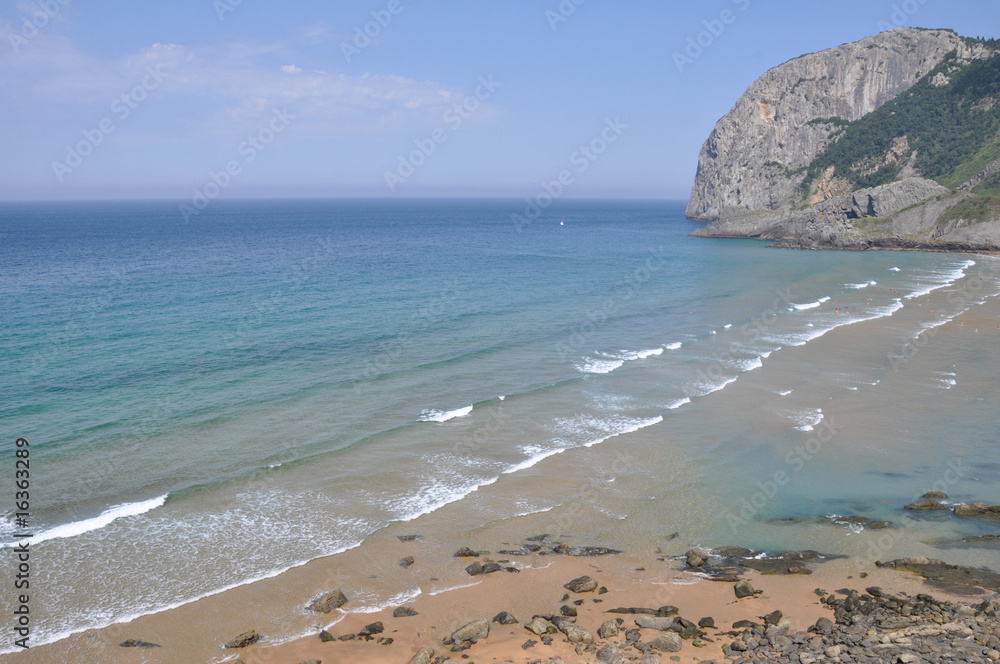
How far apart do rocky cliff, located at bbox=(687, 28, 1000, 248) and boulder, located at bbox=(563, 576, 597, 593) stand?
86.2 m

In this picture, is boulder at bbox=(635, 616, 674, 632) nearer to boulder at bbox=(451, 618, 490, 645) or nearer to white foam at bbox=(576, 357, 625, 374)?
boulder at bbox=(451, 618, 490, 645)

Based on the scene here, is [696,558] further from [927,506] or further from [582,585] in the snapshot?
[927,506]

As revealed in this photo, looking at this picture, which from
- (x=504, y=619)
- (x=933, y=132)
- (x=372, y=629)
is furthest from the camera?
(x=933, y=132)

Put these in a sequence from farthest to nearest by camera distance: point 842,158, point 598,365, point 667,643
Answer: point 842,158 < point 598,365 < point 667,643

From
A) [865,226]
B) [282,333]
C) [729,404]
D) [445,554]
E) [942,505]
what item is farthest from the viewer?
[865,226]

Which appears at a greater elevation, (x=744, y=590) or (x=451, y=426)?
(x=451, y=426)

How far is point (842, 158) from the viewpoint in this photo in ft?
375

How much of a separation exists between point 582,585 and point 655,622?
78.0 inches

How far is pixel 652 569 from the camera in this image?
15773mm

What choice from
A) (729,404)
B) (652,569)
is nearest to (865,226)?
(729,404)

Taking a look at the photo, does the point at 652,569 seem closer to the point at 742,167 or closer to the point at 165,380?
the point at 165,380

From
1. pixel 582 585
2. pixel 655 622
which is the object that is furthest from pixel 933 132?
pixel 655 622

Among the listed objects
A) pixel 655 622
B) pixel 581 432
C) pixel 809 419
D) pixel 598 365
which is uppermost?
pixel 598 365

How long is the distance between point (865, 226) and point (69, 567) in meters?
99.5
